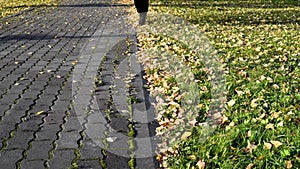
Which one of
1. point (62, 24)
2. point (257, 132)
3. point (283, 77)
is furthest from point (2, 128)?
point (62, 24)

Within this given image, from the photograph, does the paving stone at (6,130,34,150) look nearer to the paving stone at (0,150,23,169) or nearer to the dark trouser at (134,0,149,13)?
the paving stone at (0,150,23,169)

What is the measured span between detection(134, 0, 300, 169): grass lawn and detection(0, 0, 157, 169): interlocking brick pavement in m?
0.36

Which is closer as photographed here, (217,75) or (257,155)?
(257,155)

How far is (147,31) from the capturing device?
1139cm

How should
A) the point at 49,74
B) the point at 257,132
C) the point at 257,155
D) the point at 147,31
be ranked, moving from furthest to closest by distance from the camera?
the point at 147,31 < the point at 49,74 < the point at 257,132 < the point at 257,155

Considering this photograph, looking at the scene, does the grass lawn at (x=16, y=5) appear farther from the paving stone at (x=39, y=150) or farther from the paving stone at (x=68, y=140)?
the paving stone at (x=39, y=150)

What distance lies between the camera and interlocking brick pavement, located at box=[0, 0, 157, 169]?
3994mm

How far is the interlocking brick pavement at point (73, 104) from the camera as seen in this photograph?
3.99 metres

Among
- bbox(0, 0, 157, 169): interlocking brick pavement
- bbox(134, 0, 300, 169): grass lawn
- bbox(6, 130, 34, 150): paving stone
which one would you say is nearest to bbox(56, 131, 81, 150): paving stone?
bbox(0, 0, 157, 169): interlocking brick pavement

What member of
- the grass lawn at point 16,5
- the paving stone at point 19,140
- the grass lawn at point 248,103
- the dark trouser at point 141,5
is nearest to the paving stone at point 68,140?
the paving stone at point 19,140

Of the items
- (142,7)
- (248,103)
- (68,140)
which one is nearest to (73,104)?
(68,140)

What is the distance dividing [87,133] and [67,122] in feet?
1.45

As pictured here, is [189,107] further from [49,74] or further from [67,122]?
[49,74]

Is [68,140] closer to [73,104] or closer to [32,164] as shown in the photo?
[32,164]
